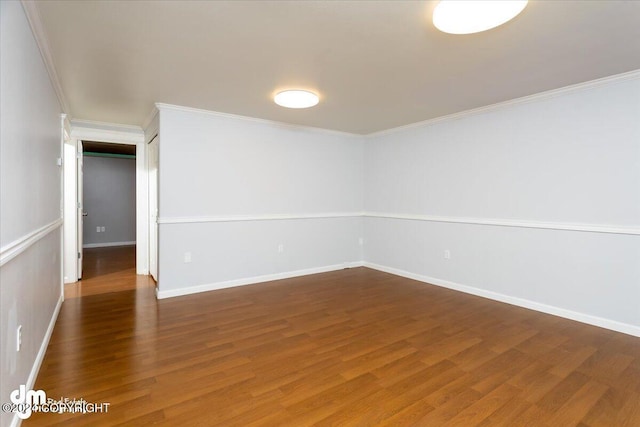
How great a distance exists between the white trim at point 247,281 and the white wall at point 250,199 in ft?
0.05

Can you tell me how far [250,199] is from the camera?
14.8ft

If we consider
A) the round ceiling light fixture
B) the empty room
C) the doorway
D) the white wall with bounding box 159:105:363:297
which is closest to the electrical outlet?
the empty room

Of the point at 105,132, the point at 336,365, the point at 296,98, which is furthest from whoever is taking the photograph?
the point at 105,132

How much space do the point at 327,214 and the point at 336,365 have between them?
319 centimetres

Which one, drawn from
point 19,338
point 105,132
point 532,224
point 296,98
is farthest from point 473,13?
point 105,132

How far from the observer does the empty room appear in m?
1.88

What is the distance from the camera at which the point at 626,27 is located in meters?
Answer: 2.09

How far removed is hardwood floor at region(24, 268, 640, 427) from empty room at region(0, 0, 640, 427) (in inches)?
0.7

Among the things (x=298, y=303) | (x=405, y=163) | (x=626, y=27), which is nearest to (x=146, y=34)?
(x=298, y=303)

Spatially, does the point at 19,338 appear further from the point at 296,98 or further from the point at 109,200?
the point at 109,200

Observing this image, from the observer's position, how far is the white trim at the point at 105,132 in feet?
14.7

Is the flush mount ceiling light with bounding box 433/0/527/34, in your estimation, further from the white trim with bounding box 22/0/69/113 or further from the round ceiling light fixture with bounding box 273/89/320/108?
the white trim with bounding box 22/0/69/113

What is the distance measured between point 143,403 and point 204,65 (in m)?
2.53

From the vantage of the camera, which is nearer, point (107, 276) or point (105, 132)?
point (105, 132)
